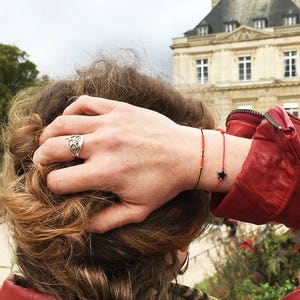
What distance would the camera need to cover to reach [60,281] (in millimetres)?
1129

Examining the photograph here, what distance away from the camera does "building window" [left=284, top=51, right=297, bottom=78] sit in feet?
110

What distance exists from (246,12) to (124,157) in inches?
1503

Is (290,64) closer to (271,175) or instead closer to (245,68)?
(245,68)

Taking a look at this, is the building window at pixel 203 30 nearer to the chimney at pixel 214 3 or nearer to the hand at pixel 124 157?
the chimney at pixel 214 3

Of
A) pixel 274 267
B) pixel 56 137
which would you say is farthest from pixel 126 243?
pixel 274 267

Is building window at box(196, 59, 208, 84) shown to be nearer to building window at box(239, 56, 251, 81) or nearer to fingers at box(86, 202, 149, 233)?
building window at box(239, 56, 251, 81)

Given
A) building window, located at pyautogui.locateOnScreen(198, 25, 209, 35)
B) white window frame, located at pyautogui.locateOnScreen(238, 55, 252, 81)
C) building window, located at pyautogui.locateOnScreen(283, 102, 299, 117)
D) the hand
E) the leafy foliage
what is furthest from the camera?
building window, located at pyautogui.locateOnScreen(198, 25, 209, 35)

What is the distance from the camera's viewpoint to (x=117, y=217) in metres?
1.10

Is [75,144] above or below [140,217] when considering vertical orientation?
above

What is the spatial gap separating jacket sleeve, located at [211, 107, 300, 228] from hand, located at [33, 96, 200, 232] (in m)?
0.11

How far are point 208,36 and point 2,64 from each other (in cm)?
1437

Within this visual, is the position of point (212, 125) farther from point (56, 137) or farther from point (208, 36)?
point (208, 36)

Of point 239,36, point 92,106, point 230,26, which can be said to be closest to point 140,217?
point 92,106

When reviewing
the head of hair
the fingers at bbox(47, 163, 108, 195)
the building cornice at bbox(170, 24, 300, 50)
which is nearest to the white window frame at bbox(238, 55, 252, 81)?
the building cornice at bbox(170, 24, 300, 50)
